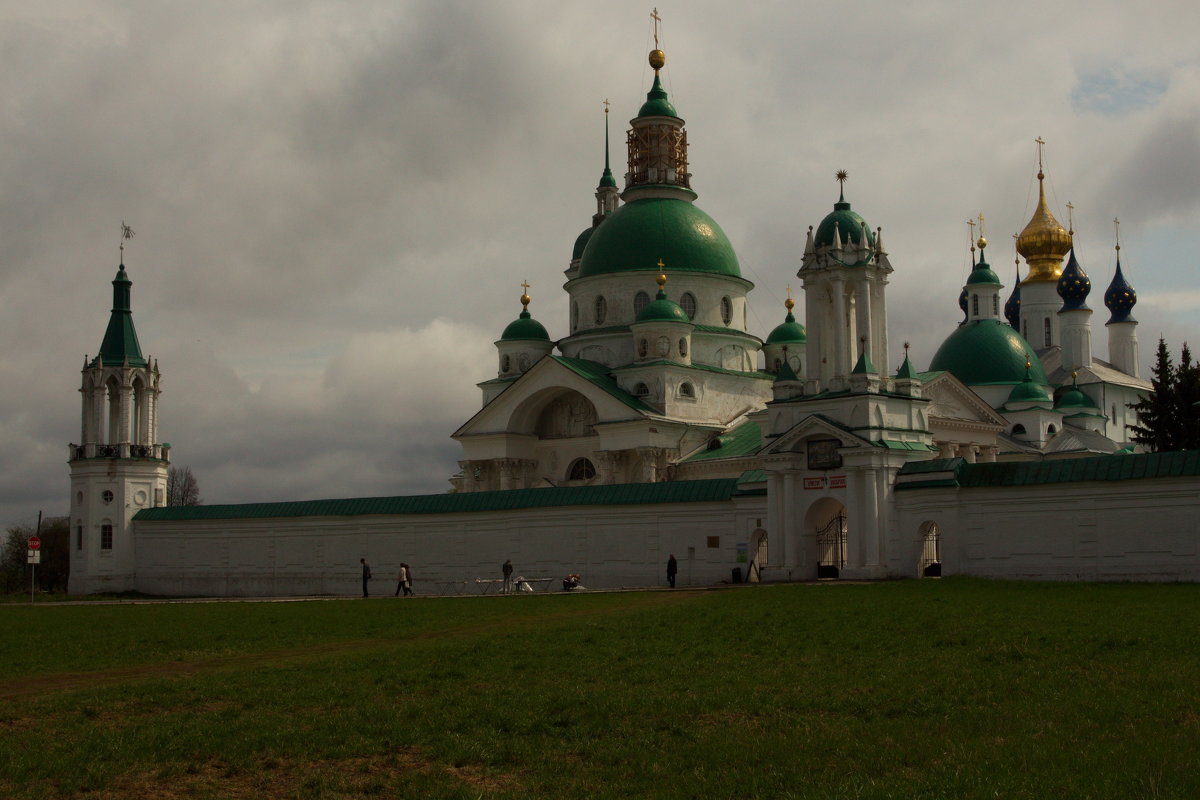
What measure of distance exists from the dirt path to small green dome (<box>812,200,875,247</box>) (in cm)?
1628

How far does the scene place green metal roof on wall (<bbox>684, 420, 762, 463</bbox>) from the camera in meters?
48.3

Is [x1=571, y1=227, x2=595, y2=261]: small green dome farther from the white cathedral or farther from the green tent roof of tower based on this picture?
the green tent roof of tower

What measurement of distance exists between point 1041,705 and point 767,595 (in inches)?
568

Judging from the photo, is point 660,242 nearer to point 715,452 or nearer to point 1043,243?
point 715,452

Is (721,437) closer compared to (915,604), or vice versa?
(915,604)

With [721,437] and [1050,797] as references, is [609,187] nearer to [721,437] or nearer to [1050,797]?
[721,437]

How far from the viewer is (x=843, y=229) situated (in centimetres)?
3575

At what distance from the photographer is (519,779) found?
31.6ft

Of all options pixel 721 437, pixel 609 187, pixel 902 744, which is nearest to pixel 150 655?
pixel 902 744

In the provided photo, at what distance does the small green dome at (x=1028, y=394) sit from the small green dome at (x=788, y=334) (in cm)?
852

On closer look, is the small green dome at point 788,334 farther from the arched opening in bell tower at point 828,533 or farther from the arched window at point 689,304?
the arched opening in bell tower at point 828,533

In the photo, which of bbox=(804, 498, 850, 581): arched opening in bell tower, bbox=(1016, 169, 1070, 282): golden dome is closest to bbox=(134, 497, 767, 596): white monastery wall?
bbox=(804, 498, 850, 581): arched opening in bell tower

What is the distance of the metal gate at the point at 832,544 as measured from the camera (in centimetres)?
3404

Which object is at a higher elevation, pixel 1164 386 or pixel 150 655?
pixel 1164 386
